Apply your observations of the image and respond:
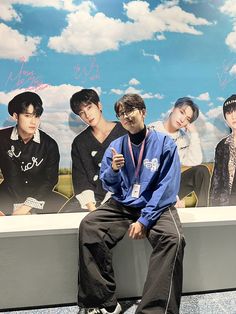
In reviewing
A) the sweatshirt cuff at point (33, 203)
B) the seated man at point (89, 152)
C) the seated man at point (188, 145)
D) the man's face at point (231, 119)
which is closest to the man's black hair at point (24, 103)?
the seated man at point (89, 152)

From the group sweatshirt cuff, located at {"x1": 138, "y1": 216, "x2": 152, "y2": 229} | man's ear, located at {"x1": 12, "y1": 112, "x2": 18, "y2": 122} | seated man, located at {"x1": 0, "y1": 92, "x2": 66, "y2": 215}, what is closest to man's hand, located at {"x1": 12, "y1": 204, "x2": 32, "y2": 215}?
seated man, located at {"x1": 0, "y1": 92, "x2": 66, "y2": 215}

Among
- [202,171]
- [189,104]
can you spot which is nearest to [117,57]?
[189,104]

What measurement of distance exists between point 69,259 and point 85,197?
1.96 ft

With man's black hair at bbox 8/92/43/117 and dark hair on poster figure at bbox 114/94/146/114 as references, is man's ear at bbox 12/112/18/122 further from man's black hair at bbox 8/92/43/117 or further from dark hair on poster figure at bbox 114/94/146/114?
dark hair on poster figure at bbox 114/94/146/114

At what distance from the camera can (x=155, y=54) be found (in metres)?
2.37

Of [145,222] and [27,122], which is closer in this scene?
[145,222]

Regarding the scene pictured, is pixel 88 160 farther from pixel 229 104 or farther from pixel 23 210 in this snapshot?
pixel 229 104

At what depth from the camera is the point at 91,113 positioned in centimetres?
235

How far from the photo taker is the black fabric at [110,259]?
156 cm

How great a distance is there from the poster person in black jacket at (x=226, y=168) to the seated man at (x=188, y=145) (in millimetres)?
82

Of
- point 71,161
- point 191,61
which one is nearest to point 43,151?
point 71,161

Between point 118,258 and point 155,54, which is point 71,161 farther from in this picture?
point 155,54

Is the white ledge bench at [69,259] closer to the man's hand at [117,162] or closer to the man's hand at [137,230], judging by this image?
the man's hand at [137,230]
